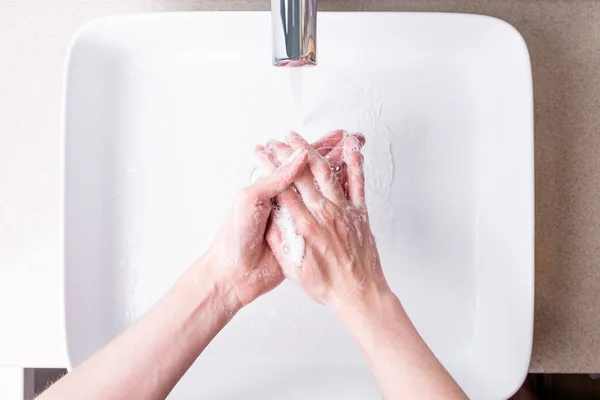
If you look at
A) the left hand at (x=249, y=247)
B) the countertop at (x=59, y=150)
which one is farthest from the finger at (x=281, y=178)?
the countertop at (x=59, y=150)

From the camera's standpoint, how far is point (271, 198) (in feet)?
2.50

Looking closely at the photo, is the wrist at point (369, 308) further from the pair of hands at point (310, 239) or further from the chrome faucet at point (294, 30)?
the chrome faucet at point (294, 30)

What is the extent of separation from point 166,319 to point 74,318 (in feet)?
0.58

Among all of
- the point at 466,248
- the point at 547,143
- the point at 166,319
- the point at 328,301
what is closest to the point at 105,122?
the point at 166,319

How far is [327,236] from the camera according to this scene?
0.77 metres

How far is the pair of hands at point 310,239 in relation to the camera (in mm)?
762

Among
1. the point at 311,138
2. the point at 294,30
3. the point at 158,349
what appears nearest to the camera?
the point at 294,30

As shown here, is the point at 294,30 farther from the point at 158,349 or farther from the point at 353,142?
the point at 158,349

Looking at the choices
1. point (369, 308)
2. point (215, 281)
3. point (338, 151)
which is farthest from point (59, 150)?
point (369, 308)

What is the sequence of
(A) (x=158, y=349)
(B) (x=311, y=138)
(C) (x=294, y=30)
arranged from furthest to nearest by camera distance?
(B) (x=311, y=138) < (A) (x=158, y=349) < (C) (x=294, y=30)

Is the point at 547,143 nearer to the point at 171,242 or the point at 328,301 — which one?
the point at 328,301

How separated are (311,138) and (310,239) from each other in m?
0.17

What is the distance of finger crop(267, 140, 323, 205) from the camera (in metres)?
0.77

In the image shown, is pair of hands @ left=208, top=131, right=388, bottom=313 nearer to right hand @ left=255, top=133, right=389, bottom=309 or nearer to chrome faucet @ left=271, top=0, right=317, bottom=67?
right hand @ left=255, top=133, right=389, bottom=309
